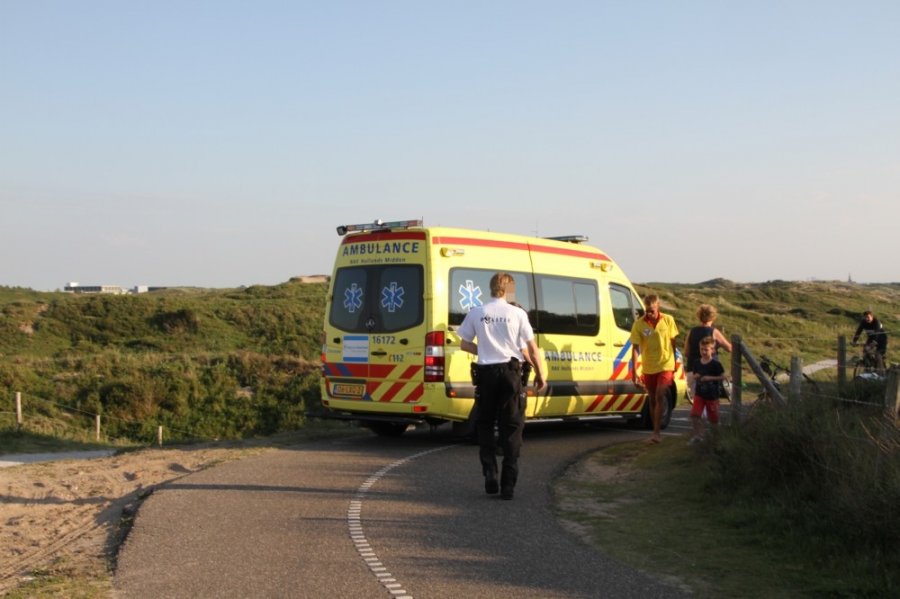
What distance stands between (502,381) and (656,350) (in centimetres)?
417

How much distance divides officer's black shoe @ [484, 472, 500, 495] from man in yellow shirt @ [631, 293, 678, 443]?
415cm

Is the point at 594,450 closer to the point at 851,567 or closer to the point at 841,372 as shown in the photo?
the point at 841,372

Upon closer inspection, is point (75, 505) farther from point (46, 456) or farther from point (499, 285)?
point (46, 456)

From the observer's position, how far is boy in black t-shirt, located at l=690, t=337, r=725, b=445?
11.2 meters

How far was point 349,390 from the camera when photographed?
12.6m

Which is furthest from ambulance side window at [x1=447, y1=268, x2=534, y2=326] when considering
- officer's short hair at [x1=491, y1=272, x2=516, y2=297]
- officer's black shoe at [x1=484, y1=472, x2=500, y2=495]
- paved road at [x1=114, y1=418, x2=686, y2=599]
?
officer's black shoe at [x1=484, y1=472, x2=500, y2=495]

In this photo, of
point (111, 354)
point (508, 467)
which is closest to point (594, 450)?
point (508, 467)

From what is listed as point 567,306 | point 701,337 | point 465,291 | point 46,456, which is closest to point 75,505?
point 465,291

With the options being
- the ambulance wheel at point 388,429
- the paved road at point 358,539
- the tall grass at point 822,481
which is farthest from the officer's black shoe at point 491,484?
the ambulance wheel at point 388,429

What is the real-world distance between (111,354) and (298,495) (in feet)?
107

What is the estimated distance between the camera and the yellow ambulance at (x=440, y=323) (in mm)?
12031

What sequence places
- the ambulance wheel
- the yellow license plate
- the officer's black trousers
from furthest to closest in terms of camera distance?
the ambulance wheel, the yellow license plate, the officer's black trousers

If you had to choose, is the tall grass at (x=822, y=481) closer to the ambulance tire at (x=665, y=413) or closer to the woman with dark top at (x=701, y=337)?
the woman with dark top at (x=701, y=337)

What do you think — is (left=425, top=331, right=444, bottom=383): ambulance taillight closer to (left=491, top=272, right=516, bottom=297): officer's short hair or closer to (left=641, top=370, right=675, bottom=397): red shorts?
(left=641, top=370, right=675, bottom=397): red shorts
